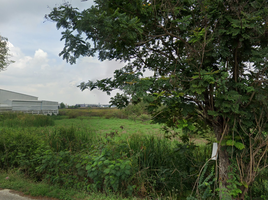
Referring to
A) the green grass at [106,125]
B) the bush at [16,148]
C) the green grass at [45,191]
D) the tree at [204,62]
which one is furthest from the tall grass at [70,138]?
the tree at [204,62]

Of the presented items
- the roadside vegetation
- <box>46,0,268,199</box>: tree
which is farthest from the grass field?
<box>46,0,268,199</box>: tree

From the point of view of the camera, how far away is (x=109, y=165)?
3189mm

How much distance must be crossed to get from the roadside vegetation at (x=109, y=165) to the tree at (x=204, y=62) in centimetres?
55

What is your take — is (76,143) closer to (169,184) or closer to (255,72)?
(169,184)

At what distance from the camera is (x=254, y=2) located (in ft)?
8.02

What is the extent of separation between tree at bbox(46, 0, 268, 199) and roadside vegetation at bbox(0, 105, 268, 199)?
549mm

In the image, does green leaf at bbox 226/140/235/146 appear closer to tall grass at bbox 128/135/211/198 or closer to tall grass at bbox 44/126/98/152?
tall grass at bbox 128/135/211/198

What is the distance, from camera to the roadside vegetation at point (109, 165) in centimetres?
328

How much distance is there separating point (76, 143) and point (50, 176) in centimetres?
111

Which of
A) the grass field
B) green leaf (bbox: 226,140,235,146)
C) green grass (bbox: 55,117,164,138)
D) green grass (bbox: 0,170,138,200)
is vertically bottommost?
green grass (bbox: 0,170,138,200)

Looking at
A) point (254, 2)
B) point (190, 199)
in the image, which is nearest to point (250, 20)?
point (254, 2)

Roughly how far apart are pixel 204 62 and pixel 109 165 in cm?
231

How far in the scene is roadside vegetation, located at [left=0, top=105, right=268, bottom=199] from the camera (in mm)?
3279

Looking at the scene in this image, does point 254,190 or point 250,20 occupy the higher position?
point 250,20
